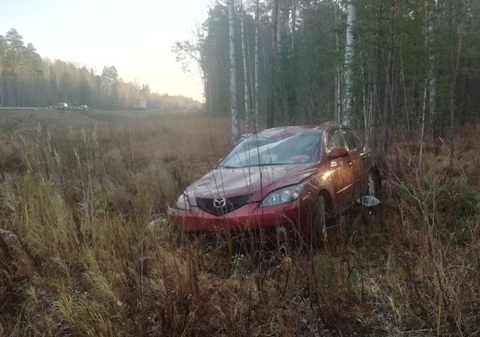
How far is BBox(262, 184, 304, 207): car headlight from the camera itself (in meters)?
3.92

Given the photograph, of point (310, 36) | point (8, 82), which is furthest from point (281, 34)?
point (8, 82)

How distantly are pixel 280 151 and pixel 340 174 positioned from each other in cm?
85

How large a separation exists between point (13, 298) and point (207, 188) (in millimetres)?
2063

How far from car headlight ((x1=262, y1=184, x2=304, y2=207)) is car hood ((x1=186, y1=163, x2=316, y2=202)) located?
0.17 ft

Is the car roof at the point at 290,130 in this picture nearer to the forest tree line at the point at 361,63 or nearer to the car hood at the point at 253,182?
the forest tree line at the point at 361,63

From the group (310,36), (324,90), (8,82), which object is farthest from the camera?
(8,82)

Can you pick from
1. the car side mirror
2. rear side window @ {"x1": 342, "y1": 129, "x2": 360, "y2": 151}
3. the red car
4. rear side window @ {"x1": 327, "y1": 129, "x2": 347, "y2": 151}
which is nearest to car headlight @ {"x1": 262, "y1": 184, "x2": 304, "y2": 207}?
the red car

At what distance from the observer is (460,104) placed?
19734 millimetres

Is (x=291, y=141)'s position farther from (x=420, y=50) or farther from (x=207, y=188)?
(x=420, y=50)

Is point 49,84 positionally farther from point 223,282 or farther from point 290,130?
point 223,282

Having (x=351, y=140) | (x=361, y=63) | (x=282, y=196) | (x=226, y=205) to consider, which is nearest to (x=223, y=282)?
(x=226, y=205)

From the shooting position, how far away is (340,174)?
5156 mm

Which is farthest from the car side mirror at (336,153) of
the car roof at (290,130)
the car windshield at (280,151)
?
the car roof at (290,130)

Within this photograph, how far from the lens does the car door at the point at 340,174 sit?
4.92 m
